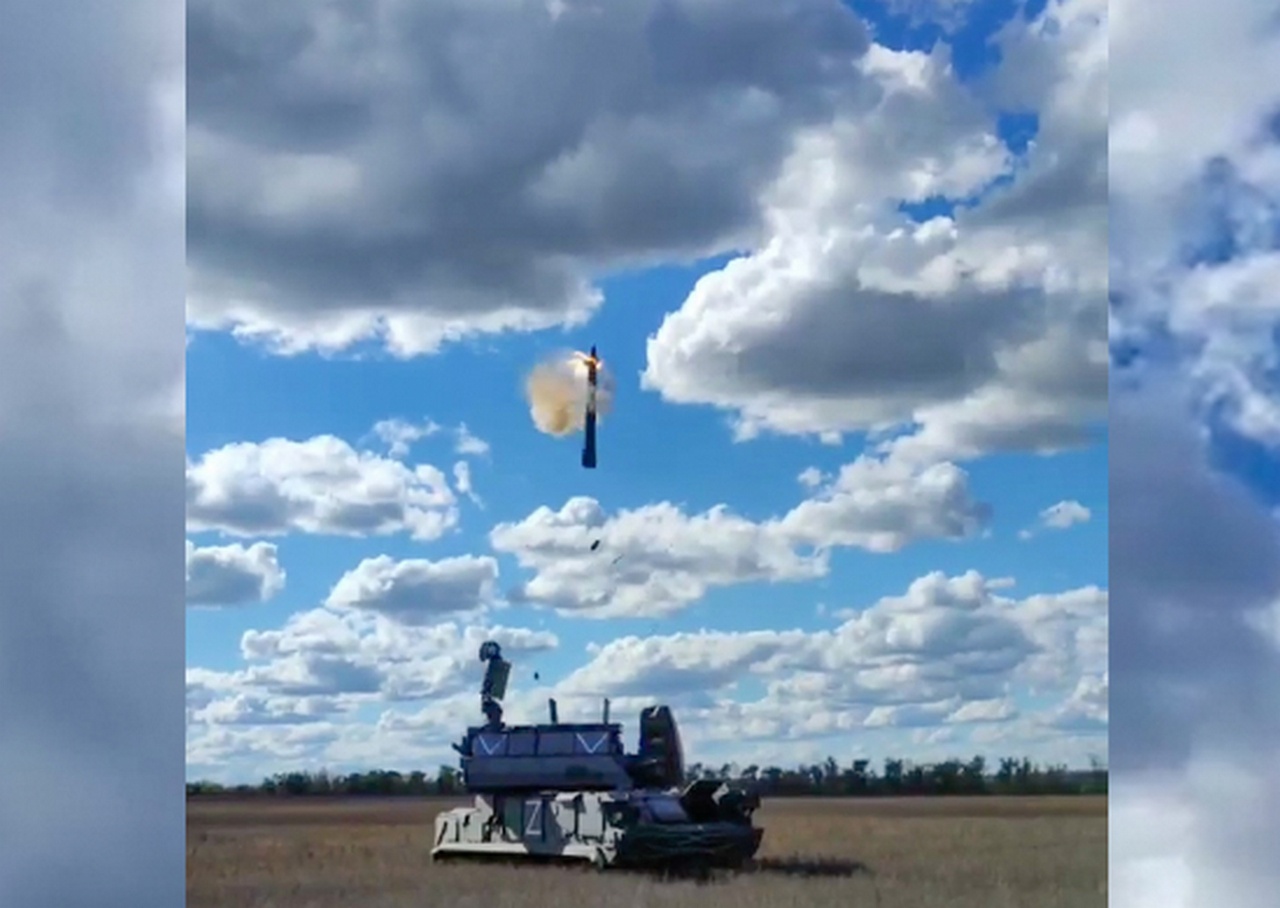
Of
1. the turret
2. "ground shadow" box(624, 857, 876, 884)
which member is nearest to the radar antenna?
the turret

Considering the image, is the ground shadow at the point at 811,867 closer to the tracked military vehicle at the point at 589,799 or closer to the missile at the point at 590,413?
the tracked military vehicle at the point at 589,799

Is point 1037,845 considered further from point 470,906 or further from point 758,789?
point 470,906

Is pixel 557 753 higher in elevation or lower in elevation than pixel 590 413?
lower

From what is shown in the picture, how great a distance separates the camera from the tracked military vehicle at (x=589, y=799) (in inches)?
828

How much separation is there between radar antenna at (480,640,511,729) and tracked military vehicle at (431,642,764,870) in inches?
0.4

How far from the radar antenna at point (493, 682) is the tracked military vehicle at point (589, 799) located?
0.01 m

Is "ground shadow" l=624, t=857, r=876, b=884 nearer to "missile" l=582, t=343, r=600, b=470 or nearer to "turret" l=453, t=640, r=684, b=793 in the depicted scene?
"turret" l=453, t=640, r=684, b=793

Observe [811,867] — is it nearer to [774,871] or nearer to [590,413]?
[774,871]

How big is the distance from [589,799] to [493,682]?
174 cm

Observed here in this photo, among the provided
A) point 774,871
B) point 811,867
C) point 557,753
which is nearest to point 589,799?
point 557,753

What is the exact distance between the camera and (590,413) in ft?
68.0

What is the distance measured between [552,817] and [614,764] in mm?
900

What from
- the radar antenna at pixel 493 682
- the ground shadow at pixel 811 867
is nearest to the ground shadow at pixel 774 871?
the ground shadow at pixel 811 867

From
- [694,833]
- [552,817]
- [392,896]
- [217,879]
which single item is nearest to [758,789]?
[694,833]
